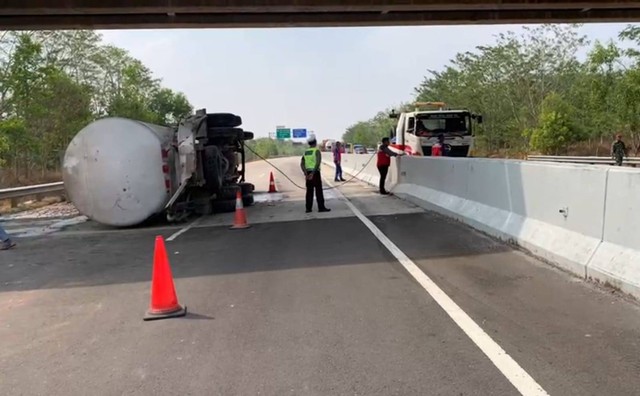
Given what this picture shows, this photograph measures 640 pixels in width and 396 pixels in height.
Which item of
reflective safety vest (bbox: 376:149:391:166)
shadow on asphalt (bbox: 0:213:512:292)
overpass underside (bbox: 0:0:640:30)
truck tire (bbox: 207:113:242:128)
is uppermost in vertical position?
overpass underside (bbox: 0:0:640:30)

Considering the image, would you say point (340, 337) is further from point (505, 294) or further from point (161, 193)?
point (161, 193)

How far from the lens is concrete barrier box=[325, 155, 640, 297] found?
6250 mm

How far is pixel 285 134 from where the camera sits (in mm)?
98062

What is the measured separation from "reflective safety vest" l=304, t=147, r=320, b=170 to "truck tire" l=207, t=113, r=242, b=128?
8.10 ft

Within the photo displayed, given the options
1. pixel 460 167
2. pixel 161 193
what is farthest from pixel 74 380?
pixel 460 167

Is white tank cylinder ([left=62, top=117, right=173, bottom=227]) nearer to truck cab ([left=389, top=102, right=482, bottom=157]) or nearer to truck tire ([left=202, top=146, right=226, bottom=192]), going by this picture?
truck tire ([left=202, top=146, right=226, bottom=192])

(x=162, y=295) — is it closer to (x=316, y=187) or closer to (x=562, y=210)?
(x=562, y=210)

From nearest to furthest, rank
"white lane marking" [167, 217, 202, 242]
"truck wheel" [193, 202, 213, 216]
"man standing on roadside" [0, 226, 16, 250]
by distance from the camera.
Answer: "man standing on roadside" [0, 226, 16, 250] → "white lane marking" [167, 217, 202, 242] → "truck wheel" [193, 202, 213, 216]

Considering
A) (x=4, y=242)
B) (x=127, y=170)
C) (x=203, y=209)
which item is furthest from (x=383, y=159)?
(x=4, y=242)

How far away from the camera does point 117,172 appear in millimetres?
12719

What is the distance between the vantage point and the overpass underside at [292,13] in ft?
54.0

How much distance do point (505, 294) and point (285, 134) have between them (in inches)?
3649

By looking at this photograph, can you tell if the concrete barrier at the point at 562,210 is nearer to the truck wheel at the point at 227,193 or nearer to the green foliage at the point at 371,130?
the truck wheel at the point at 227,193

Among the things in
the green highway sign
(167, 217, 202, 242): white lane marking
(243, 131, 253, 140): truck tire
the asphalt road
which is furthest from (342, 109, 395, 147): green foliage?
the asphalt road
